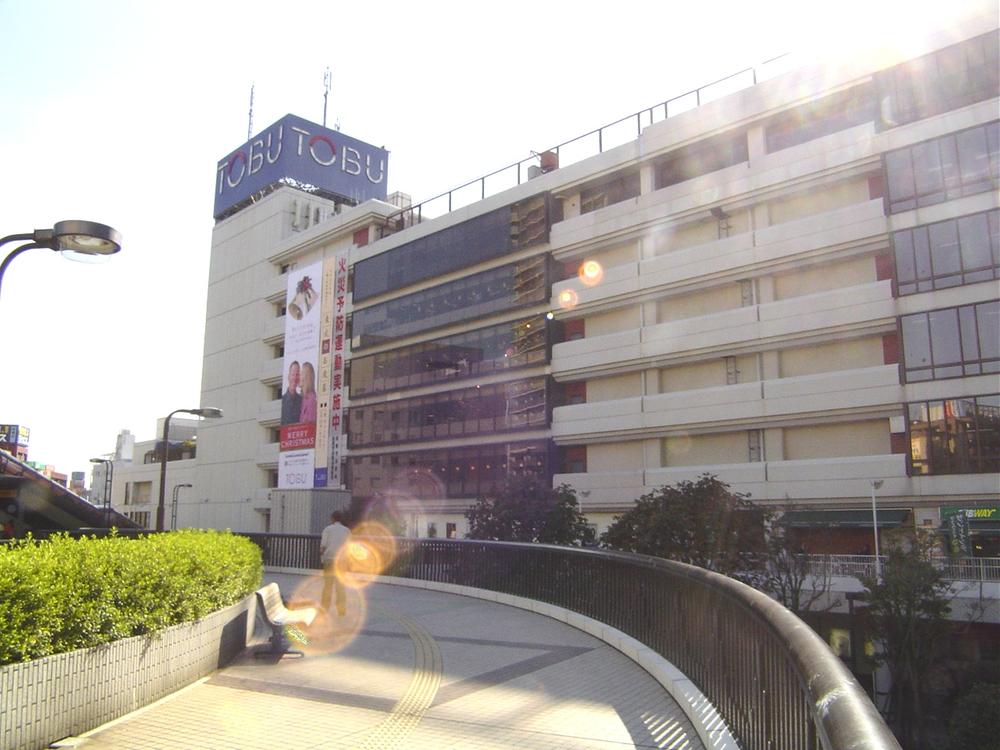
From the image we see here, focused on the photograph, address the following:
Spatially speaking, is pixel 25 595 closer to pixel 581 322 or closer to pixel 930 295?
pixel 930 295

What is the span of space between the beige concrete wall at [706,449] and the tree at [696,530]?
8831mm

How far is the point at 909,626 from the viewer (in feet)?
72.9

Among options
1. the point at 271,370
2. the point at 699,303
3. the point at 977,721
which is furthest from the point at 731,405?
the point at 271,370

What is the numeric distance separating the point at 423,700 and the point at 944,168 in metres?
27.4

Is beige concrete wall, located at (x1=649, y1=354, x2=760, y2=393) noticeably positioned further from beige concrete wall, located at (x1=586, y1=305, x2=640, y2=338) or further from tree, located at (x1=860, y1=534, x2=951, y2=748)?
tree, located at (x1=860, y1=534, x2=951, y2=748)

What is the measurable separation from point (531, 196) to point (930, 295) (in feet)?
64.4

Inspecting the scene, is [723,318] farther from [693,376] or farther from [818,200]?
[818,200]

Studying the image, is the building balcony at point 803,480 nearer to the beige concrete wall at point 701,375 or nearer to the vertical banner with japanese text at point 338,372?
the beige concrete wall at point 701,375

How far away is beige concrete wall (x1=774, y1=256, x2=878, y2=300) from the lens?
3022 cm

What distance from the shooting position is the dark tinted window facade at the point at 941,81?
88.7ft

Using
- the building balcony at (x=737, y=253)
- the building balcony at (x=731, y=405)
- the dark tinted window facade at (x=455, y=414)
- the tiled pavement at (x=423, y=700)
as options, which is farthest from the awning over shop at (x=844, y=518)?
the tiled pavement at (x=423, y=700)

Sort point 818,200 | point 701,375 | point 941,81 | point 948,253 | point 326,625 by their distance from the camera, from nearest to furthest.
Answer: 1. point 326,625
2. point 948,253
3. point 941,81
4. point 818,200
5. point 701,375

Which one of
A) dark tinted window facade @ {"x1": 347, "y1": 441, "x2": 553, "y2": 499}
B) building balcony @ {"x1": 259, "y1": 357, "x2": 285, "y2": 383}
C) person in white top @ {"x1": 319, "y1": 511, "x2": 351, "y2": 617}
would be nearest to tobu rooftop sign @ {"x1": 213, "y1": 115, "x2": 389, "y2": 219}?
building balcony @ {"x1": 259, "y1": 357, "x2": 285, "y2": 383}

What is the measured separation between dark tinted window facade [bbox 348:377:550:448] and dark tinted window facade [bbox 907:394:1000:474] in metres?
16.1
